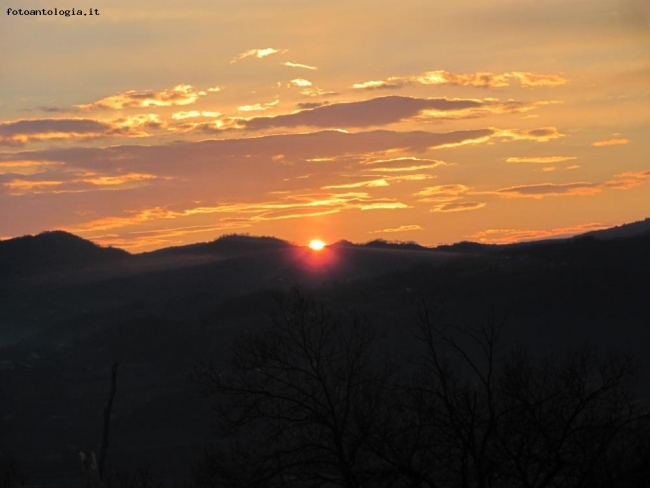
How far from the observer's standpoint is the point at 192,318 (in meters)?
131

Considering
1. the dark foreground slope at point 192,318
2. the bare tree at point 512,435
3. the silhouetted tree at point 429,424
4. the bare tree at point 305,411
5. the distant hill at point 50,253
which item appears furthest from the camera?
the distant hill at point 50,253

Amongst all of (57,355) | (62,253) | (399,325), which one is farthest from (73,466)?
(62,253)

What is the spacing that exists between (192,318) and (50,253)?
6647 centimetres

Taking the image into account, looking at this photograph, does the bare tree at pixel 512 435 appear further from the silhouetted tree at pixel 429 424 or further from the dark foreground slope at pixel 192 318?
the dark foreground slope at pixel 192 318

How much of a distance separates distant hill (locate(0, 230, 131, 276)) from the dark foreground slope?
11014 millimetres

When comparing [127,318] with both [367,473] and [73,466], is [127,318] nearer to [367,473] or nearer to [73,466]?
[73,466]

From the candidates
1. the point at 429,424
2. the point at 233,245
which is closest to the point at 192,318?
the point at 233,245

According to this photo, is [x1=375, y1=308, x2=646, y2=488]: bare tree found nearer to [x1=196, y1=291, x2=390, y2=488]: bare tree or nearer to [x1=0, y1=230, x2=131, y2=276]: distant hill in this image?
[x1=196, y1=291, x2=390, y2=488]: bare tree

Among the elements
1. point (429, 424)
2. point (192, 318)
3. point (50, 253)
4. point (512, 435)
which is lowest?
point (192, 318)

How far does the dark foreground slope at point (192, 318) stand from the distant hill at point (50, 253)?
11014 mm

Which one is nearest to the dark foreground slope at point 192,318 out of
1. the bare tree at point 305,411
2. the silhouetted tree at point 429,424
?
the bare tree at point 305,411

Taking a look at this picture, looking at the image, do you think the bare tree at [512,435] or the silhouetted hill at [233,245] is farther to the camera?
the silhouetted hill at [233,245]

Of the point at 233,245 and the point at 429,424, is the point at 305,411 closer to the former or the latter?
the point at 429,424

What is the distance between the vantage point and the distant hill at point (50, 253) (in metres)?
183
